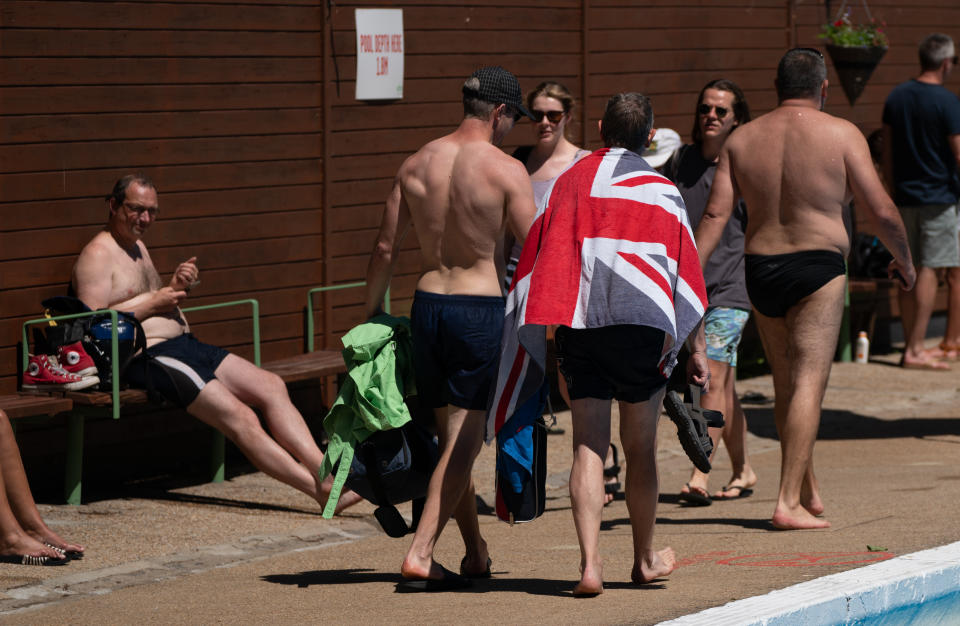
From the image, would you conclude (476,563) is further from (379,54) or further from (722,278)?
(379,54)

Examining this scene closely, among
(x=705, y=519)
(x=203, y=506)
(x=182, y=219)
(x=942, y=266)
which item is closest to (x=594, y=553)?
(x=705, y=519)

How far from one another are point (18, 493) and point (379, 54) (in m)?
3.64

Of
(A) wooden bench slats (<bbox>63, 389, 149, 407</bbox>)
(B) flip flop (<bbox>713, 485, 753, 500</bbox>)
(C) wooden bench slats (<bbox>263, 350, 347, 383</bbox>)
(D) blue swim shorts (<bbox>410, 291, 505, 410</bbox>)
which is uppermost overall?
(D) blue swim shorts (<bbox>410, 291, 505, 410</bbox>)

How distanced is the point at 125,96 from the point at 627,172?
346 cm

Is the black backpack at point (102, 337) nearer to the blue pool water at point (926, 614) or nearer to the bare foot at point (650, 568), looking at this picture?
the bare foot at point (650, 568)

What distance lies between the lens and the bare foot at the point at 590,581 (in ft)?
17.1

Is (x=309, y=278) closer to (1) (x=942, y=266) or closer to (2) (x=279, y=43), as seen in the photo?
(2) (x=279, y=43)

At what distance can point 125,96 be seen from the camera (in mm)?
7891

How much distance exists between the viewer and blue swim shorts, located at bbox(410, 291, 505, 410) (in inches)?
226

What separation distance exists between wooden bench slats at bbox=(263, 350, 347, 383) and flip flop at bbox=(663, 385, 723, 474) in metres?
2.78

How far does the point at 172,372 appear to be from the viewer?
7.47m

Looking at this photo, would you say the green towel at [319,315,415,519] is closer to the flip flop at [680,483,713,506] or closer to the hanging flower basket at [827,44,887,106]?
the flip flop at [680,483,713,506]

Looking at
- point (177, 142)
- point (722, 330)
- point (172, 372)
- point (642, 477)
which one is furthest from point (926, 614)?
point (177, 142)

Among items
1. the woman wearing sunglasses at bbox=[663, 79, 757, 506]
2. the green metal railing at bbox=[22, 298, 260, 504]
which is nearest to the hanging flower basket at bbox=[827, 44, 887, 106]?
the woman wearing sunglasses at bbox=[663, 79, 757, 506]
